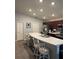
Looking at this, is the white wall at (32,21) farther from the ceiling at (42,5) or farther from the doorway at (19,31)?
the ceiling at (42,5)

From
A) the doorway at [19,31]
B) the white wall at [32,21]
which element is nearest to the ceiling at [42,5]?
the white wall at [32,21]

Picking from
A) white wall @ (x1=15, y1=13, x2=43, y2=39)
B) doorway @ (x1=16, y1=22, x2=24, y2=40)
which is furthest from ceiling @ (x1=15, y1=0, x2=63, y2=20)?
doorway @ (x1=16, y1=22, x2=24, y2=40)

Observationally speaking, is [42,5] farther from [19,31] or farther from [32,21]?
[32,21]

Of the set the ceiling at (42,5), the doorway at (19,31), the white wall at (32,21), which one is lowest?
the doorway at (19,31)

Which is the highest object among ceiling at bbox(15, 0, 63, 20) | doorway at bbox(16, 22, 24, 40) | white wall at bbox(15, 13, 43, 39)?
ceiling at bbox(15, 0, 63, 20)

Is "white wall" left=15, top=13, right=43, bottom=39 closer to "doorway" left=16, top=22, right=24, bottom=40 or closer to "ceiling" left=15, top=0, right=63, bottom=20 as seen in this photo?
"doorway" left=16, top=22, right=24, bottom=40

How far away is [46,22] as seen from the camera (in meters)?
12.6

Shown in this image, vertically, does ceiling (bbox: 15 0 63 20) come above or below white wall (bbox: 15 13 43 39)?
above

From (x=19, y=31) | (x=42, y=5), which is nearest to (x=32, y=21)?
(x=19, y=31)

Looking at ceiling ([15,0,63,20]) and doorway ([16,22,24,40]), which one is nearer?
ceiling ([15,0,63,20])
